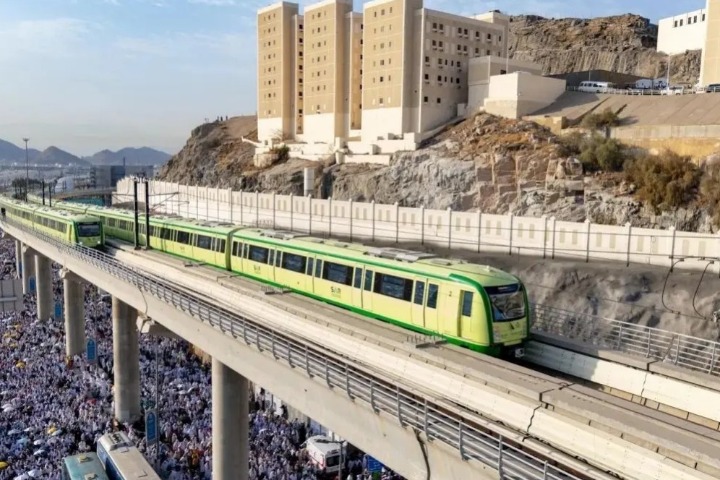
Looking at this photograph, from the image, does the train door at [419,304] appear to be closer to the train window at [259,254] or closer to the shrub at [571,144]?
the train window at [259,254]

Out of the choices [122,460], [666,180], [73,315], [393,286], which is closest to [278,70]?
[73,315]

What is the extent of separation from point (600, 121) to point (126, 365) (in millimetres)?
40848

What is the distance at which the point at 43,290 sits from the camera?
4969 centimetres

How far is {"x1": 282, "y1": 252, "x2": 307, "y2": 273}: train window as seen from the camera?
21.2 meters

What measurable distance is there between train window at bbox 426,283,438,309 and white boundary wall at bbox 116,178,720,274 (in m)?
9.10

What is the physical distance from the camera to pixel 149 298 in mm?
24141

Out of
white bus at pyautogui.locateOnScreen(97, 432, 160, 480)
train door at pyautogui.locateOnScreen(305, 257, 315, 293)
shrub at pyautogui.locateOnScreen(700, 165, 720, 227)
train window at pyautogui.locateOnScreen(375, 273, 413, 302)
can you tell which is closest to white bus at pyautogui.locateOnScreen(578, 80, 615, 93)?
shrub at pyautogui.locateOnScreen(700, 165, 720, 227)

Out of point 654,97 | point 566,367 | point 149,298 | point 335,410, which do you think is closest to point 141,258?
point 149,298

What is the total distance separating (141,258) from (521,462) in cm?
2700

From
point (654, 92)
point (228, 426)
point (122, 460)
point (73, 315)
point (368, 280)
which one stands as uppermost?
point (654, 92)

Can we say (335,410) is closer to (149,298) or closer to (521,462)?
(521,462)

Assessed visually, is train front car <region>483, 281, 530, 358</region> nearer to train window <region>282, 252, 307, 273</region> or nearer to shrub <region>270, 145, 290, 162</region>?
train window <region>282, 252, 307, 273</region>

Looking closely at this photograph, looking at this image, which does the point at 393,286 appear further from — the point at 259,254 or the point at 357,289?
the point at 259,254

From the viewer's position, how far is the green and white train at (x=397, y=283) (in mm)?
14445
